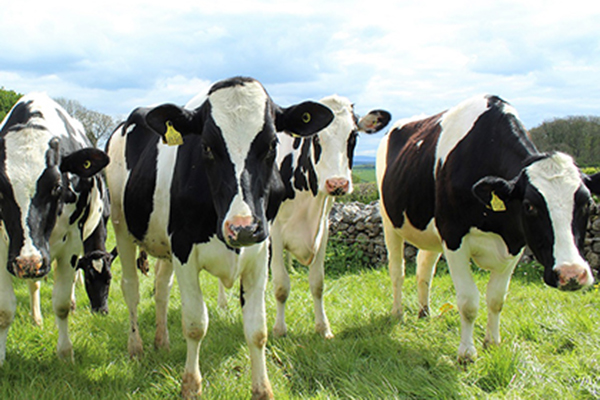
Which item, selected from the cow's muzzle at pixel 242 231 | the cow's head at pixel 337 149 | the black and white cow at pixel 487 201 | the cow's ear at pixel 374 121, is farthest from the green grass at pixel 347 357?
the cow's ear at pixel 374 121

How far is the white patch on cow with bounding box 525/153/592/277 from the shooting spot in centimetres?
391

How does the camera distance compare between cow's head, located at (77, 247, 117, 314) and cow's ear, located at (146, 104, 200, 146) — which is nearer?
cow's ear, located at (146, 104, 200, 146)

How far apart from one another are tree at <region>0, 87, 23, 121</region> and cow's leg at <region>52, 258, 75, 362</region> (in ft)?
47.6

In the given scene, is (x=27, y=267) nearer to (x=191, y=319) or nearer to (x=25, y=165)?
(x=25, y=165)

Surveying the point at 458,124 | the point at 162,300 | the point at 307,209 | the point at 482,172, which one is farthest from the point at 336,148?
the point at 162,300

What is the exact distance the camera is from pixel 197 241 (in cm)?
392

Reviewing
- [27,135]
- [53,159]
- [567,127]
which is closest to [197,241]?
[53,159]

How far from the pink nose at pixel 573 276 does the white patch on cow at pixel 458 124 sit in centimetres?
162

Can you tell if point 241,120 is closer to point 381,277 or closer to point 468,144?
point 468,144

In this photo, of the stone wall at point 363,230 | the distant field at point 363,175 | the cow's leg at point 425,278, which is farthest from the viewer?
the distant field at point 363,175

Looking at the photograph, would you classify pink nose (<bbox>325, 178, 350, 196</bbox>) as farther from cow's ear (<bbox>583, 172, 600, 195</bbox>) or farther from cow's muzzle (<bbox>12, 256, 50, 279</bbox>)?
cow's muzzle (<bbox>12, 256, 50, 279</bbox>)

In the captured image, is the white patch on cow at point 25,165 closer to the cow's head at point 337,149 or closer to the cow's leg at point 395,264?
the cow's head at point 337,149

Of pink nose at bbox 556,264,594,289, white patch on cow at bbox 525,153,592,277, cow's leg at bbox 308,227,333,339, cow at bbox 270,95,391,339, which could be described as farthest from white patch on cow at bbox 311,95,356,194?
pink nose at bbox 556,264,594,289

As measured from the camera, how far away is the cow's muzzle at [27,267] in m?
3.79
